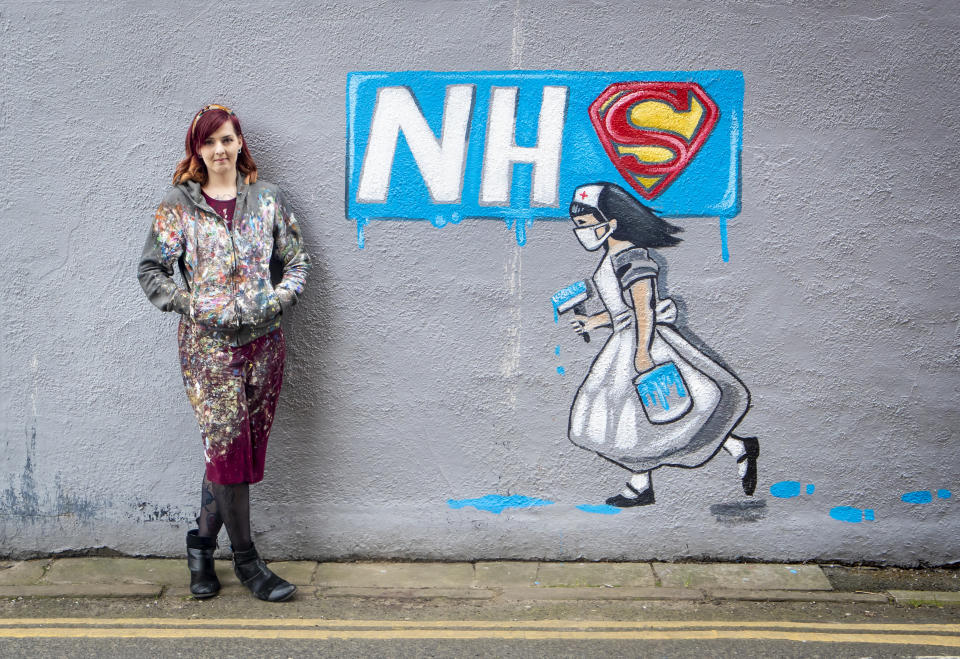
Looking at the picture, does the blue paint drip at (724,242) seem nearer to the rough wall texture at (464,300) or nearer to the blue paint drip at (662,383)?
the rough wall texture at (464,300)

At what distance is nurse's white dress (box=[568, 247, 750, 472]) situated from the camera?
4.27 metres

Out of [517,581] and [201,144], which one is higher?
[201,144]

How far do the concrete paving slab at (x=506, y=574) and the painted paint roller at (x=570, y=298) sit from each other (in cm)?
122

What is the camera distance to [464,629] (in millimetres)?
3777

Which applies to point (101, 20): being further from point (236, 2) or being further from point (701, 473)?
point (701, 473)

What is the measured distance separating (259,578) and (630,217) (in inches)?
94.1

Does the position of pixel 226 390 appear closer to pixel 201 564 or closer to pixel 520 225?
pixel 201 564

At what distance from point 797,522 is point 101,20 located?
13.4 feet

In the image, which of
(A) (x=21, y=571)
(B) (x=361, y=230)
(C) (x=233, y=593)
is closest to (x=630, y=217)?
(B) (x=361, y=230)

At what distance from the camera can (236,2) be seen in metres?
4.10

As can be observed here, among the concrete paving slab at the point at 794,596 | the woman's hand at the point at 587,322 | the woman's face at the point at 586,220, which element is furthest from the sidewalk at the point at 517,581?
the woman's face at the point at 586,220

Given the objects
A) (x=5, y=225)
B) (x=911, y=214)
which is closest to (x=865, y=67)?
(x=911, y=214)

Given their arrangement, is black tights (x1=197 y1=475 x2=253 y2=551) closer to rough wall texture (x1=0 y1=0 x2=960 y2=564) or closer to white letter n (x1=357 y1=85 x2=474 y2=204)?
rough wall texture (x1=0 y1=0 x2=960 y2=564)

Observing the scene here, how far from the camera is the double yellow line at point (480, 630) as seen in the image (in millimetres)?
3699
